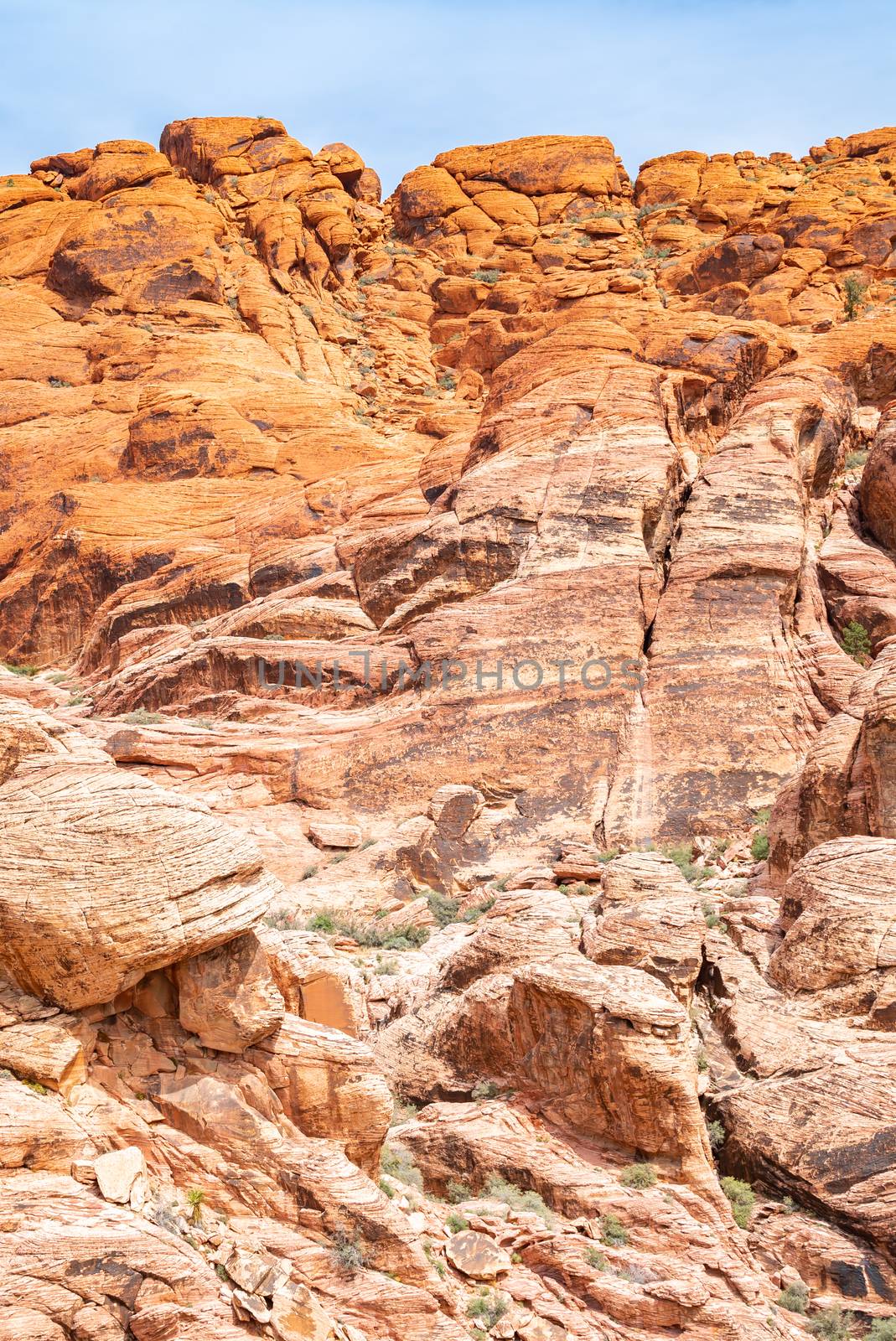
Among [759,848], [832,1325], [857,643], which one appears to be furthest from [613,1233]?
[857,643]

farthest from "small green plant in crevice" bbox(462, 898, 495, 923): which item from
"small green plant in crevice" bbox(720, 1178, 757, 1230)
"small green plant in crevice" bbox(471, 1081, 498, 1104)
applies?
"small green plant in crevice" bbox(720, 1178, 757, 1230)

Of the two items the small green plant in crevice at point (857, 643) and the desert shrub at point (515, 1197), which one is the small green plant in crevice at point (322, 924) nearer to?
the desert shrub at point (515, 1197)

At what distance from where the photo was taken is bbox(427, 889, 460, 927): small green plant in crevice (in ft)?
80.1

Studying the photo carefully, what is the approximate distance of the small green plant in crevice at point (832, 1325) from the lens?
42.1 ft

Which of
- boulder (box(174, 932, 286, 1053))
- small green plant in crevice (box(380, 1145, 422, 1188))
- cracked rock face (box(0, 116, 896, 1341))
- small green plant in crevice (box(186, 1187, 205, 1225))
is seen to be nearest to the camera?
small green plant in crevice (box(186, 1187, 205, 1225))

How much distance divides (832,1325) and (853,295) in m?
55.0

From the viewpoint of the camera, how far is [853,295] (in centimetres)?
5878

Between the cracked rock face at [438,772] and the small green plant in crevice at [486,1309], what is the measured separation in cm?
5

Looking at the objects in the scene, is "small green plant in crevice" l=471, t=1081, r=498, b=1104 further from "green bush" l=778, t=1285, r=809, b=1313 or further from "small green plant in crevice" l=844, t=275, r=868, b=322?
"small green plant in crevice" l=844, t=275, r=868, b=322

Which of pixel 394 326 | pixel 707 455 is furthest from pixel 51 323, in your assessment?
pixel 707 455

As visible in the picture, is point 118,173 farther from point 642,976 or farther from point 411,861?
point 642,976

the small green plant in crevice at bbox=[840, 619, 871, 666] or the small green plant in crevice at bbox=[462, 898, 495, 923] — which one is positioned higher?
the small green plant in crevice at bbox=[840, 619, 871, 666]

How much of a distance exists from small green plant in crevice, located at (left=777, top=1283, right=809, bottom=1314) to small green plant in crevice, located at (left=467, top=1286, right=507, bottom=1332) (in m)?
3.77

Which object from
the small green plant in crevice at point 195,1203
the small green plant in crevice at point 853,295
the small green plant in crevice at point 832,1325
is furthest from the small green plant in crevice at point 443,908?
the small green plant in crevice at point 853,295
